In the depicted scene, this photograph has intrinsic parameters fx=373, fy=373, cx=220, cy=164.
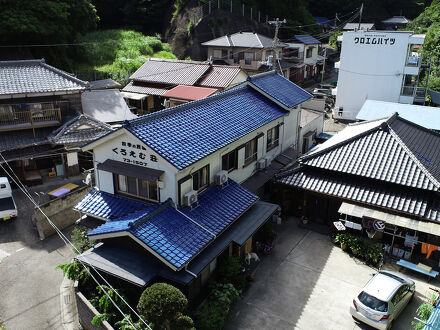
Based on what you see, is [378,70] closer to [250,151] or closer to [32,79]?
[250,151]

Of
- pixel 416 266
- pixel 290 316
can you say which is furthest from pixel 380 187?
pixel 290 316

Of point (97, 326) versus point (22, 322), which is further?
point (22, 322)

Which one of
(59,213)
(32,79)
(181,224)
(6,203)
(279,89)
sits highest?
(32,79)

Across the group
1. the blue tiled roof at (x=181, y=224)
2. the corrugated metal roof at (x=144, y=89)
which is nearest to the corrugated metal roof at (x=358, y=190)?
the blue tiled roof at (x=181, y=224)

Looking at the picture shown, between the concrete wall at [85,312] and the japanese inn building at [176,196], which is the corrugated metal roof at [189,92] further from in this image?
the concrete wall at [85,312]

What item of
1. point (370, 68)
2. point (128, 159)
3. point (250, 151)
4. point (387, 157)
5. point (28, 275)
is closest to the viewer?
point (128, 159)

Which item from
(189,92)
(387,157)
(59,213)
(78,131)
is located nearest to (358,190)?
(387,157)

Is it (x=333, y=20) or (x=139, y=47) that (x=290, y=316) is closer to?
(x=139, y=47)
